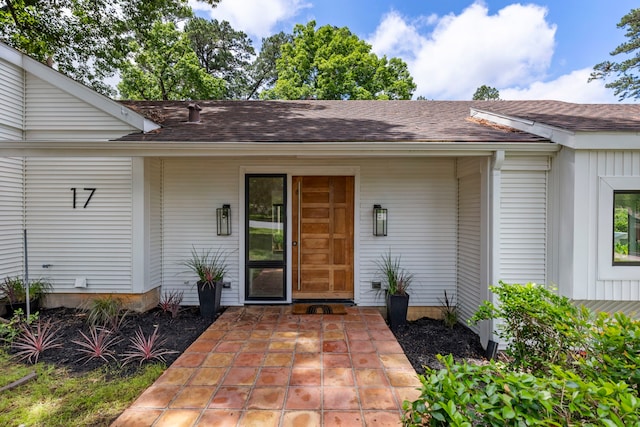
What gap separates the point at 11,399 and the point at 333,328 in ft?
10.5

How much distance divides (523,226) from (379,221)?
1.98 m

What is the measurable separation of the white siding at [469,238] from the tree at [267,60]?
1717cm

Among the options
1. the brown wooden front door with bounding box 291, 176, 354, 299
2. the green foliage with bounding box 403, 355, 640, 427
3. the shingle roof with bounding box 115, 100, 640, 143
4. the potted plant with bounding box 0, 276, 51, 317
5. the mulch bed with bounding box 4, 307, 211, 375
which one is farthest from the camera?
the brown wooden front door with bounding box 291, 176, 354, 299

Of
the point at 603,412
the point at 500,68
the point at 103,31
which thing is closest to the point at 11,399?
the point at 603,412

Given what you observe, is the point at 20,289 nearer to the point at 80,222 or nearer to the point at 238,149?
the point at 80,222

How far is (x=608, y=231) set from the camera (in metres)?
3.63

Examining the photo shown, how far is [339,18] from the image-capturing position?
14.5 meters

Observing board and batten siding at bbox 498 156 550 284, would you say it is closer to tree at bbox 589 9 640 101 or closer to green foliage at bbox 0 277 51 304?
green foliage at bbox 0 277 51 304

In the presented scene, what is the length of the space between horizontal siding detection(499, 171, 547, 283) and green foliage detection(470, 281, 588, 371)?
4.38ft

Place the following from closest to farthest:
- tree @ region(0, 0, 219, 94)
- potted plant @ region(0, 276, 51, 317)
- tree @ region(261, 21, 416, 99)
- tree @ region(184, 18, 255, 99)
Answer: potted plant @ region(0, 276, 51, 317) < tree @ region(0, 0, 219, 94) < tree @ region(261, 21, 416, 99) < tree @ region(184, 18, 255, 99)

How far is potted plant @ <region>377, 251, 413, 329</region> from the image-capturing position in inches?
185

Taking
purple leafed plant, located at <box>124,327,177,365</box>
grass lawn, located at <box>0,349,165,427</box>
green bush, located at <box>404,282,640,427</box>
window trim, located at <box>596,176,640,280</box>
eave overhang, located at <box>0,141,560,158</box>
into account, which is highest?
eave overhang, located at <box>0,141,560,158</box>

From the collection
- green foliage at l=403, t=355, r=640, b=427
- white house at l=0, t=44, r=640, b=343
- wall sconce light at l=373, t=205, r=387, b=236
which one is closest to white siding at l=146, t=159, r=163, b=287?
white house at l=0, t=44, r=640, b=343

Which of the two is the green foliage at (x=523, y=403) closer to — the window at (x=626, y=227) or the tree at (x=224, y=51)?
the window at (x=626, y=227)
